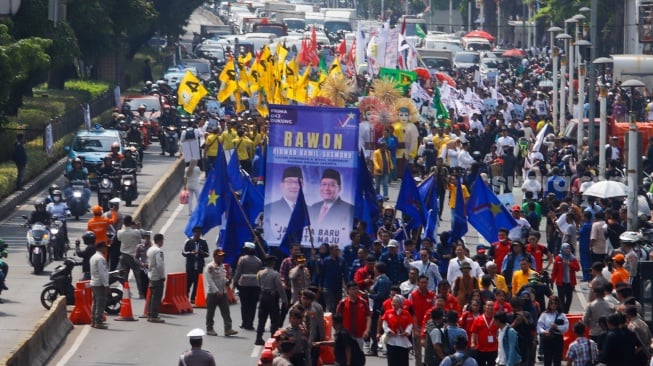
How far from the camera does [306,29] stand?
→ 344 ft

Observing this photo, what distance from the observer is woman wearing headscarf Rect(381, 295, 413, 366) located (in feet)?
75.4

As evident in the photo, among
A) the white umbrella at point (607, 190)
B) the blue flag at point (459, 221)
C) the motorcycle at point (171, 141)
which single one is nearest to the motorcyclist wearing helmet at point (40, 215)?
the blue flag at point (459, 221)

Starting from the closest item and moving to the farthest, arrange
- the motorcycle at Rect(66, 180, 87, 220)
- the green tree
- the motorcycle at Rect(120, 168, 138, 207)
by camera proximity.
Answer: the motorcycle at Rect(66, 180, 87, 220)
the green tree
the motorcycle at Rect(120, 168, 138, 207)

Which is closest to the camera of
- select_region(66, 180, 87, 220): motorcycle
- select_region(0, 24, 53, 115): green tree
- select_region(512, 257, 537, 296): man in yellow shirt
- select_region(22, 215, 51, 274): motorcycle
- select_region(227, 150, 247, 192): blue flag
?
select_region(512, 257, 537, 296): man in yellow shirt

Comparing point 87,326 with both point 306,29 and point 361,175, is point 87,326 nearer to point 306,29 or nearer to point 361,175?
point 361,175

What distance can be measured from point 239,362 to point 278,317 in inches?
54.0

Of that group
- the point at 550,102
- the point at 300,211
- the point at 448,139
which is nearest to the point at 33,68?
the point at 448,139

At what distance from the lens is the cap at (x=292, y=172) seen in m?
29.3

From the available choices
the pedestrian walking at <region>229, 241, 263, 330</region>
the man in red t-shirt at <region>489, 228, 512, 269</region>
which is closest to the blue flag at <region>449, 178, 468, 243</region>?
the man in red t-shirt at <region>489, 228, 512, 269</region>

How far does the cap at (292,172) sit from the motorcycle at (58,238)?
16.3ft

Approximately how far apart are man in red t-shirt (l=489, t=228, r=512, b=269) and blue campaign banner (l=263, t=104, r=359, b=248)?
220 centimetres

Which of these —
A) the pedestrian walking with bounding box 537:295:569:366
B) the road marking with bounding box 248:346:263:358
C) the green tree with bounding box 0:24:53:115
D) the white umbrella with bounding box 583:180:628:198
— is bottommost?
the road marking with bounding box 248:346:263:358

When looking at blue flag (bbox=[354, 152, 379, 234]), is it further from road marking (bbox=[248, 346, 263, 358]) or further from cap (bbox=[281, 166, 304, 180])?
road marking (bbox=[248, 346, 263, 358])

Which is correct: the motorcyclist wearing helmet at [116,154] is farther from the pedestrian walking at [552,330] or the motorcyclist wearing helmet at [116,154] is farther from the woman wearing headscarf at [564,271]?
the pedestrian walking at [552,330]
